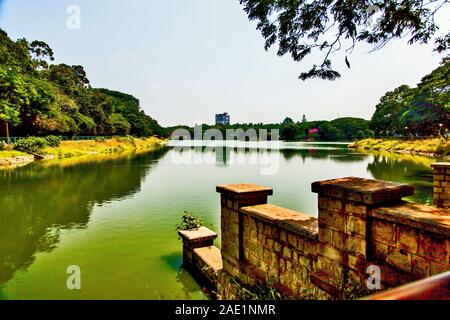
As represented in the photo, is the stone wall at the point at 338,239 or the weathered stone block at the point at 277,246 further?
the weathered stone block at the point at 277,246

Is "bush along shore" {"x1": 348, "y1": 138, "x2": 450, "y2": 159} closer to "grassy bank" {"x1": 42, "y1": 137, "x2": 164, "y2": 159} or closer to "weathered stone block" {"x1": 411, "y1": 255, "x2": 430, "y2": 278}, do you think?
"weathered stone block" {"x1": 411, "y1": 255, "x2": 430, "y2": 278}

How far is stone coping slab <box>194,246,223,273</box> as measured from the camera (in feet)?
22.2

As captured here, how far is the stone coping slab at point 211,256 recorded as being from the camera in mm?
6758

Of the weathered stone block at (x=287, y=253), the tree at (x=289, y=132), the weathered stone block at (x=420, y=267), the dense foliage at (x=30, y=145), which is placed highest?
the tree at (x=289, y=132)

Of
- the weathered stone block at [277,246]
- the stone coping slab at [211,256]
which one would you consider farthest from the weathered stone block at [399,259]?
the stone coping slab at [211,256]

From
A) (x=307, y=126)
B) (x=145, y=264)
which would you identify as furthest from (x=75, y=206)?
(x=307, y=126)

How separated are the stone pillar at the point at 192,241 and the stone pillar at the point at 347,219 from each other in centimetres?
427

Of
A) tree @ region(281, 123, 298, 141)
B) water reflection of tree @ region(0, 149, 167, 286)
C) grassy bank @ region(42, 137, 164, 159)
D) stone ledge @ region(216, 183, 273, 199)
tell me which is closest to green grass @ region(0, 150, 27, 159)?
grassy bank @ region(42, 137, 164, 159)

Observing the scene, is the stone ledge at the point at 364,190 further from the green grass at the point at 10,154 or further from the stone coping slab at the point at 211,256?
the green grass at the point at 10,154

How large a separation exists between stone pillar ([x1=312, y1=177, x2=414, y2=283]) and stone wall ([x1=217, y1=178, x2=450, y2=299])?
11 millimetres

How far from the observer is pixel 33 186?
819 inches

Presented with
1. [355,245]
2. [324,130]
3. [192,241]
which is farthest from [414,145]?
[324,130]

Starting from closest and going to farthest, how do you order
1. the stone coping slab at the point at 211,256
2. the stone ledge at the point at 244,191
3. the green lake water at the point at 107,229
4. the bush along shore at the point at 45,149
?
the stone ledge at the point at 244,191
the stone coping slab at the point at 211,256
the green lake water at the point at 107,229
the bush along shore at the point at 45,149

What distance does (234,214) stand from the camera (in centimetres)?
569
